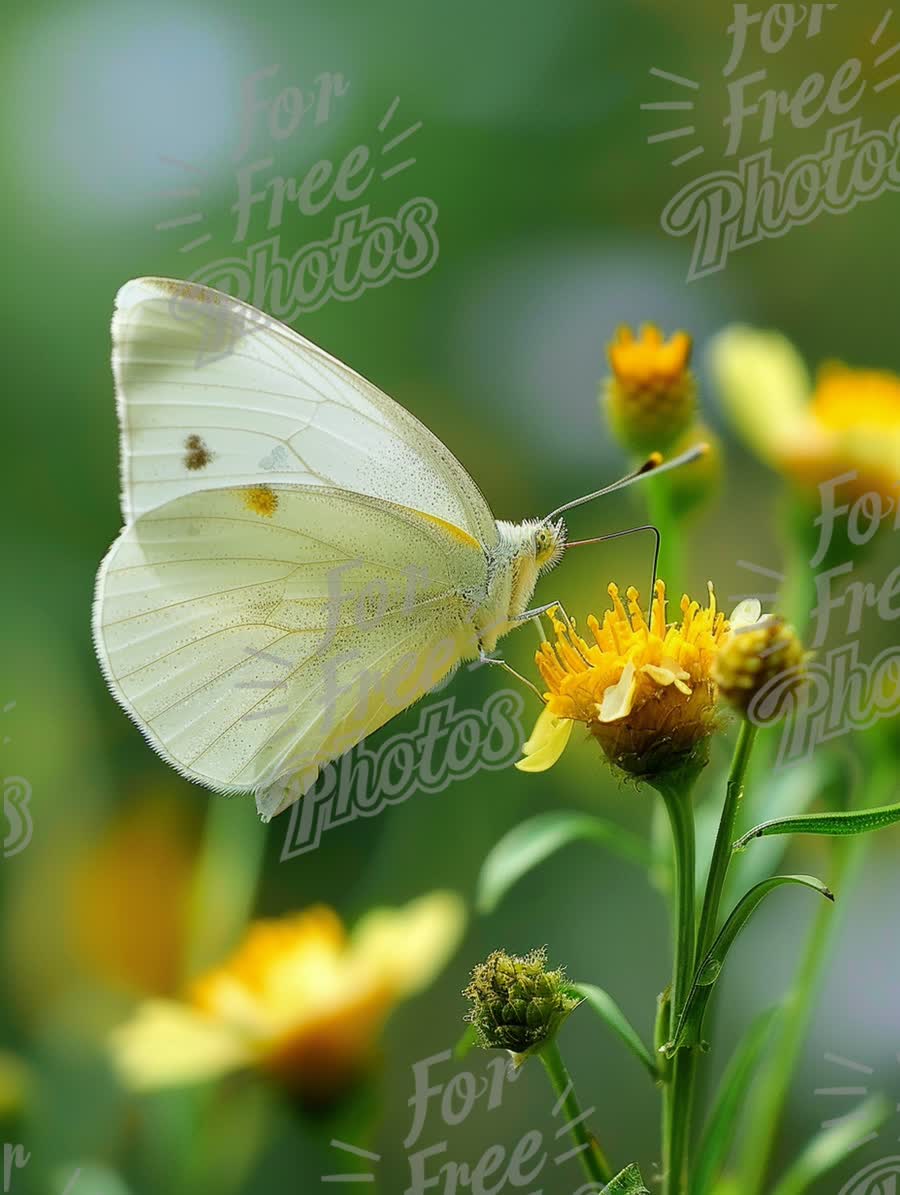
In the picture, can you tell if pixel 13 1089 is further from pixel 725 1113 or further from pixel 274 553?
pixel 725 1113

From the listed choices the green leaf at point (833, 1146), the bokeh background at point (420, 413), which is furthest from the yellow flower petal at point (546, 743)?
the bokeh background at point (420, 413)

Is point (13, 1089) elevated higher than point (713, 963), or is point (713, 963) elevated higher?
point (713, 963)

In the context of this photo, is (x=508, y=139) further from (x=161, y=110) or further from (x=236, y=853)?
(x=236, y=853)

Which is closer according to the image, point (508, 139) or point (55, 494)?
point (55, 494)

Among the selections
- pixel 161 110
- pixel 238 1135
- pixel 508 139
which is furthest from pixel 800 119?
pixel 238 1135

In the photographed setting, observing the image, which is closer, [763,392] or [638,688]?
[638,688]

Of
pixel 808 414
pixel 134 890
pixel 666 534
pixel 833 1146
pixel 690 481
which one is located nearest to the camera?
pixel 833 1146

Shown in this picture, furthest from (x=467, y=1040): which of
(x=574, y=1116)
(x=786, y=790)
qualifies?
(x=786, y=790)
